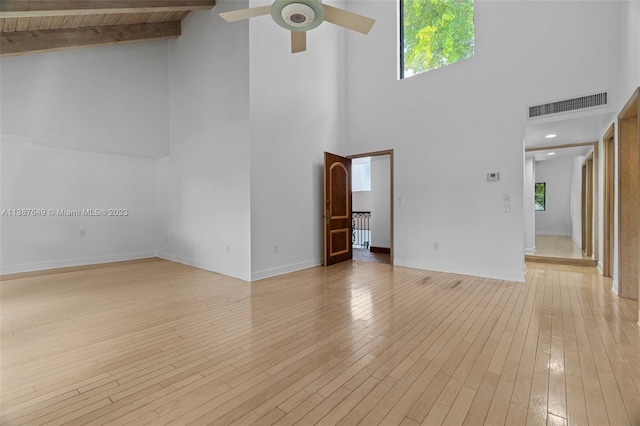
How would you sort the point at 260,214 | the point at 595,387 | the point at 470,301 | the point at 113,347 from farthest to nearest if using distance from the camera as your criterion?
the point at 260,214 → the point at 470,301 → the point at 113,347 → the point at 595,387

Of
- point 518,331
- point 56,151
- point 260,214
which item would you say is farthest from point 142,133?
point 518,331

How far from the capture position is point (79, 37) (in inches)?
185

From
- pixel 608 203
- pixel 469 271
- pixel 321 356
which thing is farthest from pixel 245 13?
pixel 608 203

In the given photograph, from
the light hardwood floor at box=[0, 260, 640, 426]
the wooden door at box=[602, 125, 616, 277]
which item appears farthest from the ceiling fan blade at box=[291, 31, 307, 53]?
the wooden door at box=[602, 125, 616, 277]

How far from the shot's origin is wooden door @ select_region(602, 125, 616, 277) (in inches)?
164

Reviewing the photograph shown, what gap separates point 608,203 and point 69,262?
9.32 m

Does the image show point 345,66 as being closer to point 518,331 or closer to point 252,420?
point 518,331

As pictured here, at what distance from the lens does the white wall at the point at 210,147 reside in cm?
443

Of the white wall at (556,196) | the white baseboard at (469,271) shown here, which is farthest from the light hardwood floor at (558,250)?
the white baseboard at (469,271)

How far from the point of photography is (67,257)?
562 centimetres

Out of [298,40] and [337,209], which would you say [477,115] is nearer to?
[337,209]

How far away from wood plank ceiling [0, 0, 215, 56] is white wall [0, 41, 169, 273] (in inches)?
22.5

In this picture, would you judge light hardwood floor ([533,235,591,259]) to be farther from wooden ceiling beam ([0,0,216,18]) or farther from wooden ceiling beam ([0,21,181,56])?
wooden ceiling beam ([0,21,181,56])

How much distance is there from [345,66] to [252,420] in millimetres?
6373
